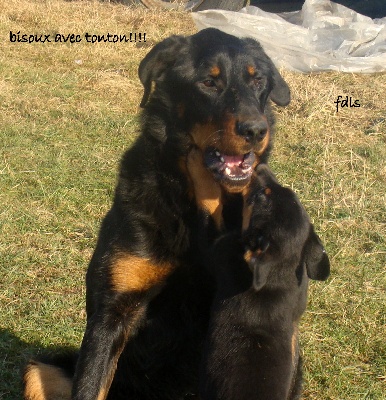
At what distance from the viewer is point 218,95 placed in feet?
12.6

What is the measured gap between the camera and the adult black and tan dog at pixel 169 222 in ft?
11.5

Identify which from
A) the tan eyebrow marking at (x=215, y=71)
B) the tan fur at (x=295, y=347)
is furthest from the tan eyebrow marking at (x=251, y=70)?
the tan fur at (x=295, y=347)

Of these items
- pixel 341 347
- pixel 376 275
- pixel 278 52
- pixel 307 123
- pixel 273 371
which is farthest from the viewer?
pixel 278 52

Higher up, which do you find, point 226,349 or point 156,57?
point 156,57

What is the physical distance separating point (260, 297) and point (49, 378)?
1.30 metres

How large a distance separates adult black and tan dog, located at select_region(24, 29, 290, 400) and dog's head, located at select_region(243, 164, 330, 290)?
6.5 inches

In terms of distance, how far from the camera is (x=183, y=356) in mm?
3613

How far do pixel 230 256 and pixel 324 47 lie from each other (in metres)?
7.11

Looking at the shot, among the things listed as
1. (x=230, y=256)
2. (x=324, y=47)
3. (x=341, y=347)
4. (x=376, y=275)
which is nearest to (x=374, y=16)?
(x=324, y=47)

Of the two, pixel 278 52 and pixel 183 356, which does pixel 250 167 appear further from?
pixel 278 52

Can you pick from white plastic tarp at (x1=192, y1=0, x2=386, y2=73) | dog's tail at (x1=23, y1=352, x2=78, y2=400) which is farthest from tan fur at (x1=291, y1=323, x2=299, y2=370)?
white plastic tarp at (x1=192, y1=0, x2=386, y2=73)

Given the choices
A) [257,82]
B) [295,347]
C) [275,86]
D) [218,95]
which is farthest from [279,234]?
[275,86]

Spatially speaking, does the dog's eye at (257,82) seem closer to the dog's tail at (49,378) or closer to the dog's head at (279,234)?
the dog's head at (279,234)

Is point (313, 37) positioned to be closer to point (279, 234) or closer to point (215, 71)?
point (215, 71)
